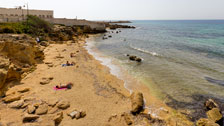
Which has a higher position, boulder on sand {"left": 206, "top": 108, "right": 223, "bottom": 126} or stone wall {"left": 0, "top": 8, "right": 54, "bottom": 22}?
stone wall {"left": 0, "top": 8, "right": 54, "bottom": 22}

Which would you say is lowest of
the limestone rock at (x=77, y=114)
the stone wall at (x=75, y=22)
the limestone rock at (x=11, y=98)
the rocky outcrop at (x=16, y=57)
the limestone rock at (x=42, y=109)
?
the limestone rock at (x=77, y=114)

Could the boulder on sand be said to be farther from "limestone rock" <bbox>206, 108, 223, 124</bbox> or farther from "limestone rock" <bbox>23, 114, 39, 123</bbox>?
"limestone rock" <bbox>23, 114, 39, 123</bbox>

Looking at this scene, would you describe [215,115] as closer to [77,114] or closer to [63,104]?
[77,114]

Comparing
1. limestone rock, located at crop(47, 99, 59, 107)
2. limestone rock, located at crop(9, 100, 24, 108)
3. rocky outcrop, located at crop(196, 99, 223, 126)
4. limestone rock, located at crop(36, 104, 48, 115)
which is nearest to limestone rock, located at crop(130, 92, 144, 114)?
rocky outcrop, located at crop(196, 99, 223, 126)

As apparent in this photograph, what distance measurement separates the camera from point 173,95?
1280 centimetres

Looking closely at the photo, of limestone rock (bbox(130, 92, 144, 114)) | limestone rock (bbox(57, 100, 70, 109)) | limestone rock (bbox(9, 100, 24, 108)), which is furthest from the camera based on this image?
limestone rock (bbox(130, 92, 144, 114))

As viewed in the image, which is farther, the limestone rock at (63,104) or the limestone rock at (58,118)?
the limestone rock at (63,104)

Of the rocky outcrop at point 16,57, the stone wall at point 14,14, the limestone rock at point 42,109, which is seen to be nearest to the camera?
the limestone rock at point 42,109

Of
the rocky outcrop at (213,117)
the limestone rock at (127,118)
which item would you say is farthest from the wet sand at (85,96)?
the rocky outcrop at (213,117)

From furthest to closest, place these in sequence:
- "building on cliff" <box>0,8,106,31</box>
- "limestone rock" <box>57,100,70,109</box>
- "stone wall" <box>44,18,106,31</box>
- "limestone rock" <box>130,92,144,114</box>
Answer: "stone wall" <box>44,18,106,31</box>
"building on cliff" <box>0,8,106,31</box>
"limestone rock" <box>130,92,144,114</box>
"limestone rock" <box>57,100,70,109</box>

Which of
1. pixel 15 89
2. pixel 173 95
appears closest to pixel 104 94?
pixel 173 95

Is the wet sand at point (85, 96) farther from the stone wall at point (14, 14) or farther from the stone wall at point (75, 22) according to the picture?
the stone wall at point (75, 22)

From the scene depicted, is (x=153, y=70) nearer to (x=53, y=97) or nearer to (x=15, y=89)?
(x=53, y=97)

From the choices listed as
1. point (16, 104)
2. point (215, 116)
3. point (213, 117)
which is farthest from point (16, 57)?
point (215, 116)
